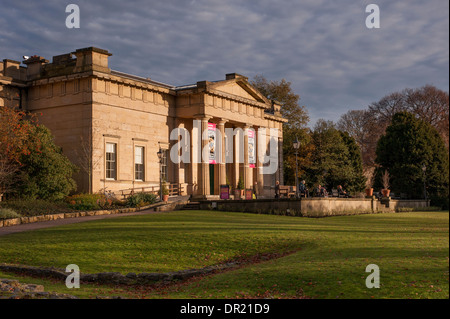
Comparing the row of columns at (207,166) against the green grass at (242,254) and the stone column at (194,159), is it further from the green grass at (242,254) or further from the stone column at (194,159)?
the green grass at (242,254)

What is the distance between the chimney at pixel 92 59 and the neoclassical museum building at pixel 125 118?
71 millimetres

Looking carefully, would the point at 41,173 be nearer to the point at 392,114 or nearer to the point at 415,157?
the point at 415,157

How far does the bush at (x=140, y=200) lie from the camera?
117ft

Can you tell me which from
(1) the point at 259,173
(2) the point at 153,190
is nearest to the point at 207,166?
(2) the point at 153,190

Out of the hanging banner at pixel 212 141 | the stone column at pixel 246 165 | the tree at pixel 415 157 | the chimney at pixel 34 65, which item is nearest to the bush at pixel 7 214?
the chimney at pixel 34 65

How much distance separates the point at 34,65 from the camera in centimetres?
4053

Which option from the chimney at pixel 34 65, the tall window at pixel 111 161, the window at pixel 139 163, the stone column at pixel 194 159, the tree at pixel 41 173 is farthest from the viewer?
the stone column at pixel 194 159

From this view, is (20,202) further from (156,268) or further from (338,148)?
(338,148)

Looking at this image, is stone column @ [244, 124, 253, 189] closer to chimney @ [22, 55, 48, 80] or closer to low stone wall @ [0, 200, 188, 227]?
low stone wall @ [0, 200, 188, 227]

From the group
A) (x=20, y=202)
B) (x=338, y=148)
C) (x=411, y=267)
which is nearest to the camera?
(x=411, y=267)

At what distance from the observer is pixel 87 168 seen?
36156mm

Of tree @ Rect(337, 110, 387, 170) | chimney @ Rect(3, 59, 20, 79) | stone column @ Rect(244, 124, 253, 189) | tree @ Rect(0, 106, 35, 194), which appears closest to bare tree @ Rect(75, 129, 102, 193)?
tree @ Rect(0, 106, 35, 194)

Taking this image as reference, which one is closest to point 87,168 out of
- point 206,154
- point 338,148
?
point 206,154
